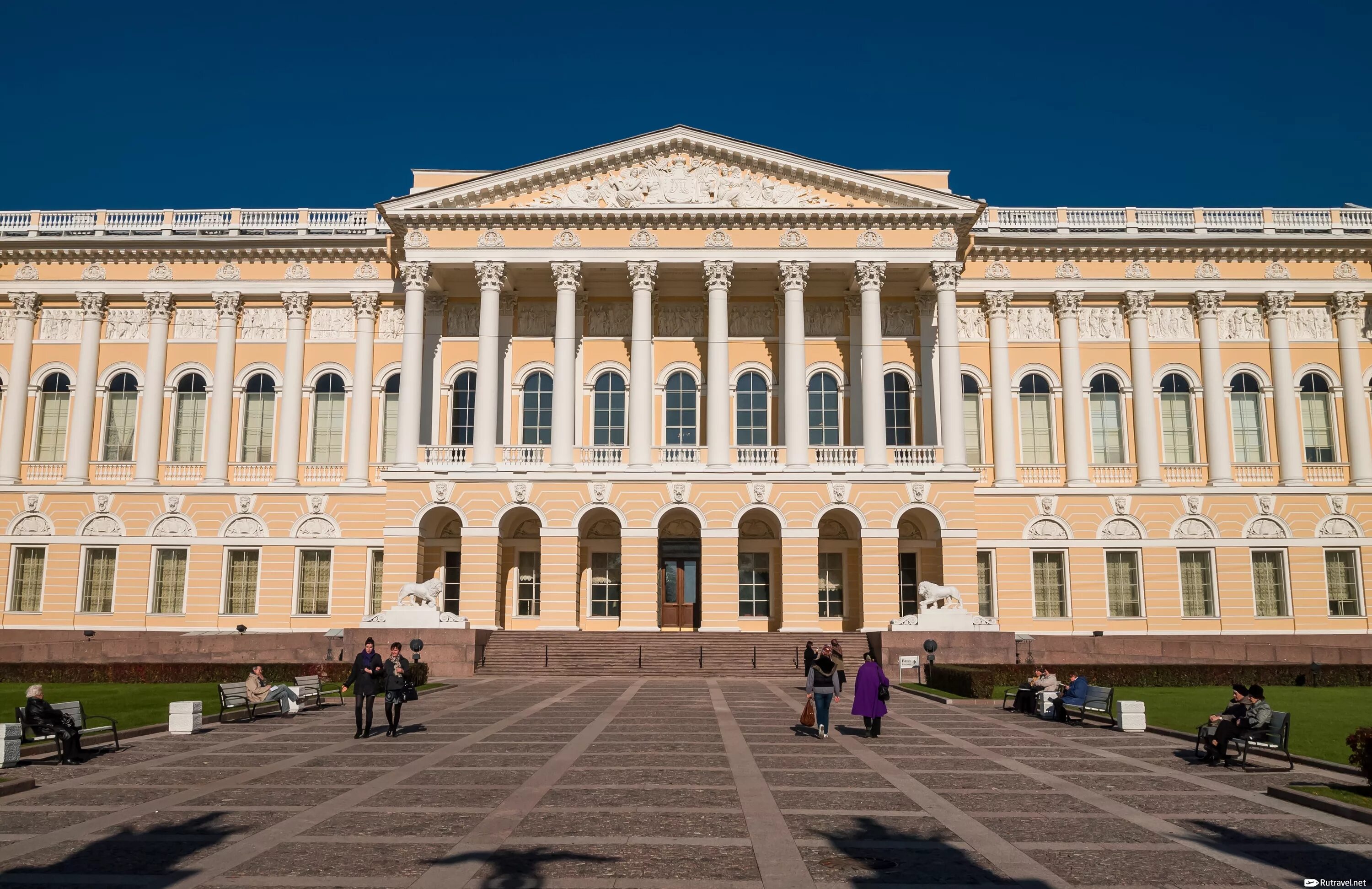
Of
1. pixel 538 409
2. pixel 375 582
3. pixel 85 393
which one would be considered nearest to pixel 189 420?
pixel 85 393

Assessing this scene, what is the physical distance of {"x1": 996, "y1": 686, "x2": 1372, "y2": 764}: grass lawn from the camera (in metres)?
17.6

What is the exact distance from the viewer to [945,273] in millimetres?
41562

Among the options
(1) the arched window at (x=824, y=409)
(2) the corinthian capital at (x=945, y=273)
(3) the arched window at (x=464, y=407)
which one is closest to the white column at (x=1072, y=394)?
(2) the corinthian capital at (x=945, y=273)

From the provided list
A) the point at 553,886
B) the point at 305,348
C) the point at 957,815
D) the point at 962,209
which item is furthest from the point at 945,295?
the point at 553,886

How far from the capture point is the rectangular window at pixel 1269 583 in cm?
4359

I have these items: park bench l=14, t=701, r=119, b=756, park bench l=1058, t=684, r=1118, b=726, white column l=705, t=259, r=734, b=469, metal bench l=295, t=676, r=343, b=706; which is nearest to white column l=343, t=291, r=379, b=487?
white column l=705, t=259, r=734, b=469

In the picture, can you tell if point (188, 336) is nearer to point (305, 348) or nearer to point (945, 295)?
point (305, 348)

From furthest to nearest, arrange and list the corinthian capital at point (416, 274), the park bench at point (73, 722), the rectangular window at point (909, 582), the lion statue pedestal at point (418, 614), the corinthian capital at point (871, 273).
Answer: the rectangular window at point (909, 582)
the corinthian capital at point (416, 274)
the corinthian capital at point (871, 273)
the lion statue pedestal at point (418, 614)
the park bench at point (73, 722)

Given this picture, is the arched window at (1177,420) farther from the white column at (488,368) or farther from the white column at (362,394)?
the white column at (362,394)

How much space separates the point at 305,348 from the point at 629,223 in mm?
15720

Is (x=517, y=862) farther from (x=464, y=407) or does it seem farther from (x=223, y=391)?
(x=223, y=391)

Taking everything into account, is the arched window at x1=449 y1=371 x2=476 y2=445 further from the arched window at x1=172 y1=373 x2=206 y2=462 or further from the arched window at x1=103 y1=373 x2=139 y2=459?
the arched window at x1=103 y1=373 x2=139 y2=459

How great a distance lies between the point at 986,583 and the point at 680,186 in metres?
20.6

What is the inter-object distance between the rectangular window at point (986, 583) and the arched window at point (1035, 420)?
4.62 meters
